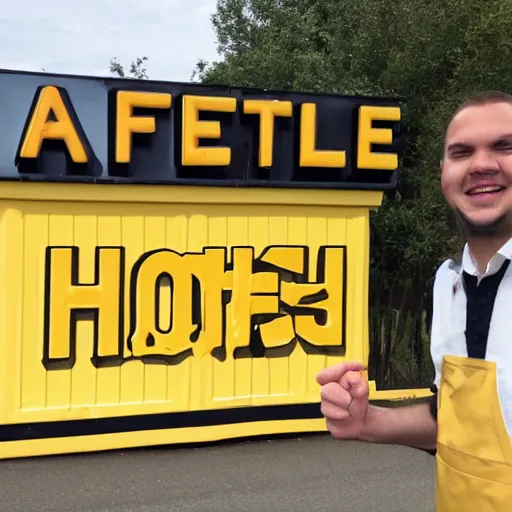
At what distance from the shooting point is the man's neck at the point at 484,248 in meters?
1.60

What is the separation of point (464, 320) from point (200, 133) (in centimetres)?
569

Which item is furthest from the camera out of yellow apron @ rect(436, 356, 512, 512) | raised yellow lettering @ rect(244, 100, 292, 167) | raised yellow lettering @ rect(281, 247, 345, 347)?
raised yellow lettering @ rect(281, 247, 345, 347)

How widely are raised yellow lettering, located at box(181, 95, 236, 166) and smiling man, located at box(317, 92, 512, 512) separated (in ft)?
17.9

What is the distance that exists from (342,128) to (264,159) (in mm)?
952

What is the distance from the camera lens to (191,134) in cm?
705

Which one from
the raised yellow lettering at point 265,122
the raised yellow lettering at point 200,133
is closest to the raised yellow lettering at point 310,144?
the raised yellow lettering at point 265,122

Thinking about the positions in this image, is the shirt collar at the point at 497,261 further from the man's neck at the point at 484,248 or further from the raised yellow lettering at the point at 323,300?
the raised yellow lettering at the point at 323,300

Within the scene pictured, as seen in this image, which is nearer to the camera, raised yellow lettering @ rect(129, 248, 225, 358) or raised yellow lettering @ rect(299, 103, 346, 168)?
raised yellow lettering @ rect(129, 248, 225, 358)

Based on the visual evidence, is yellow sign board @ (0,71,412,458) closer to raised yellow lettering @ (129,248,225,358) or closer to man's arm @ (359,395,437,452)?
raised yellow lettering @ (129,248,225,358)

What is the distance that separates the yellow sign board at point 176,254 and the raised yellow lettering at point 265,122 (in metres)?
0.01

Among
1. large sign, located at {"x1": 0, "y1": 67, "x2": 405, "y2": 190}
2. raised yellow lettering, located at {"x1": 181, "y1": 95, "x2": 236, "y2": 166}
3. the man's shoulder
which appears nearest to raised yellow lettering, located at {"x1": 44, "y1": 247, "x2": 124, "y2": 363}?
large sign, located at {"x1": 0, "y1": 67, "x2": 405, "y2": 190}

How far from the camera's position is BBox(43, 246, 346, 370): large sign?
6.81 metres

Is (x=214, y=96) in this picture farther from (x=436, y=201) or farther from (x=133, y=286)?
(x=436, y=201)

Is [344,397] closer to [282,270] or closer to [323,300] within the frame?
[282,270]
